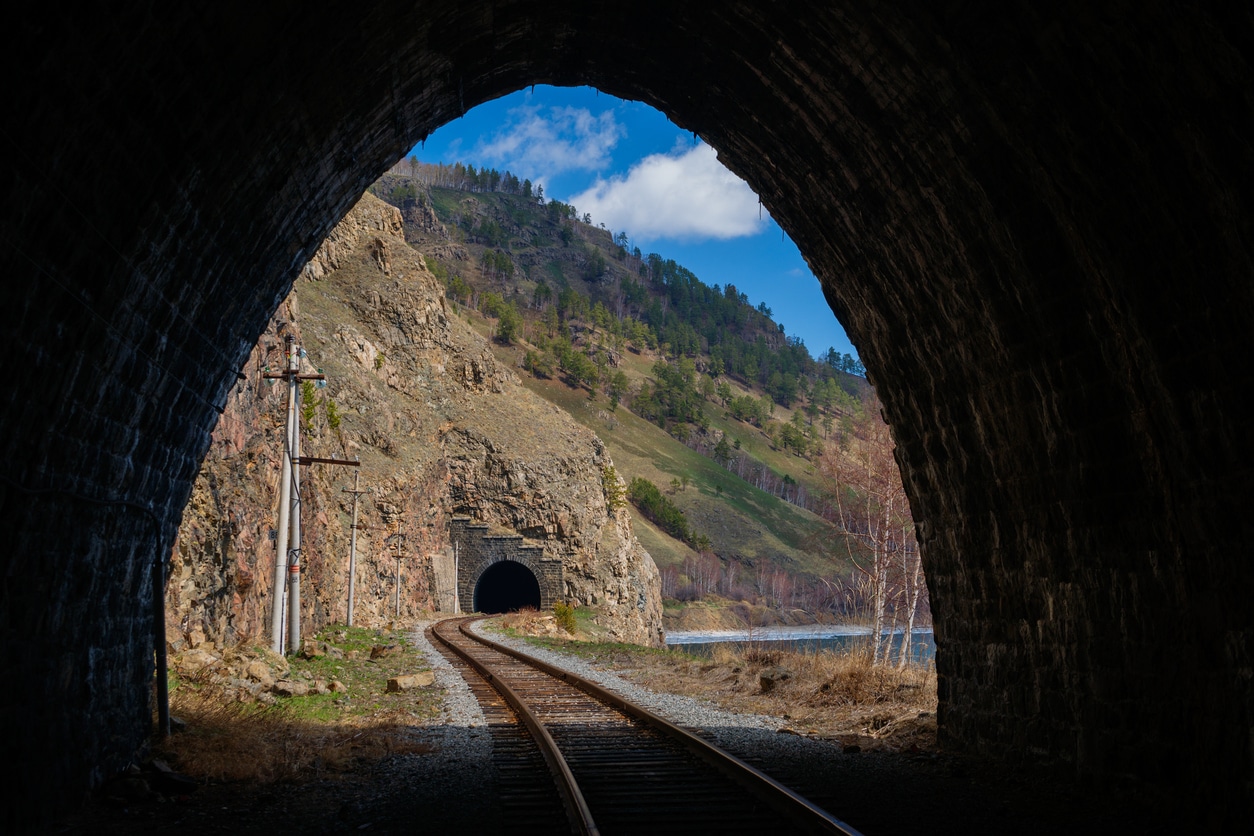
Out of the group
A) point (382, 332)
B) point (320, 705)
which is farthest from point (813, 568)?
point (320, 705)

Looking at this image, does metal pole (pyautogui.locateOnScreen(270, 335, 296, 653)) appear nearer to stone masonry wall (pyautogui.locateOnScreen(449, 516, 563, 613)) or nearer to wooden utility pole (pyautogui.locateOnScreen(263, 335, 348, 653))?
wooden utility pole (pyautogui.locateOnScreen(263, 335, 348, 653))

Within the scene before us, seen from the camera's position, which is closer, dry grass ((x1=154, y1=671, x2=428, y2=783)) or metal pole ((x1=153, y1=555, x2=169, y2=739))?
dry grass ((x1=154, y1=671, x2=428, y2=783))

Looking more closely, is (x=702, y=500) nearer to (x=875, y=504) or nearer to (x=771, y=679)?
(x=875, y=504)

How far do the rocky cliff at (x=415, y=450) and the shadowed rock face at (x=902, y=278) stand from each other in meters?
18.9

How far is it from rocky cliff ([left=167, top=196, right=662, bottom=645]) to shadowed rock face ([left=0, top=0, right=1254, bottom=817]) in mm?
18932

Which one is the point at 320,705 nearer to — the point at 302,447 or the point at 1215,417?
the point at 1215,417

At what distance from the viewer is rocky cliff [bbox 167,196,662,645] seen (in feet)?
144

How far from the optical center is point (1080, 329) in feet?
24.0

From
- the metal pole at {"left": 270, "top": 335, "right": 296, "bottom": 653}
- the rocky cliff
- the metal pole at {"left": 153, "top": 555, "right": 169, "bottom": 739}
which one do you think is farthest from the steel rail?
the rocky cliff

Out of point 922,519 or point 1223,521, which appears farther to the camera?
point 922,519

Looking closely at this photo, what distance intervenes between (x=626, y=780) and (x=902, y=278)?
5.69m

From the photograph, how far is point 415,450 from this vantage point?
61000mm

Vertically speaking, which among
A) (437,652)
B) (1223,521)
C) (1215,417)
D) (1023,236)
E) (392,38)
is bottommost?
(437,652)

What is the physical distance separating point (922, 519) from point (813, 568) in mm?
141997
